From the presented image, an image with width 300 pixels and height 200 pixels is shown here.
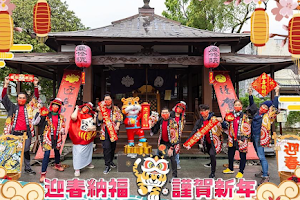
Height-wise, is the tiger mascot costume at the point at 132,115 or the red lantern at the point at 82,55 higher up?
the red lantern at the point at 82,55

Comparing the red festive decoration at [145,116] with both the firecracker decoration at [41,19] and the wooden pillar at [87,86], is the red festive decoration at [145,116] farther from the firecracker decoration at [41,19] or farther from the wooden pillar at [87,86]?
the wooden pillar at [87,86]

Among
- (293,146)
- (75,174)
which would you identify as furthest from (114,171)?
(293,146)

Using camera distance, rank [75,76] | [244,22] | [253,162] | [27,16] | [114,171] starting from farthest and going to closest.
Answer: [244,22] → [27,16] → [75,76] → [253,162] → [114,171]

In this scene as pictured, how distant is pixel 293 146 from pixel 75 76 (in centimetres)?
739

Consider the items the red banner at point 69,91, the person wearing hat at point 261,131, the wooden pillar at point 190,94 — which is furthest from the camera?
the wooden pillar at point 190,94

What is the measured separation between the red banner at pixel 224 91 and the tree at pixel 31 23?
12.6 metres

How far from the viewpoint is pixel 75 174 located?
20.4 ft

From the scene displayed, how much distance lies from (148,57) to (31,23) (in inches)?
484

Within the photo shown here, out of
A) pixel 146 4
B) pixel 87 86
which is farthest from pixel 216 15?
pixel 87 86

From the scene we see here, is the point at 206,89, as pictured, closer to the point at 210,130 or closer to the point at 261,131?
the point at 210,130

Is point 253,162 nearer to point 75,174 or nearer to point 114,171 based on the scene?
point 114,171

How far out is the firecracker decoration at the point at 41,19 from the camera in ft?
15.6

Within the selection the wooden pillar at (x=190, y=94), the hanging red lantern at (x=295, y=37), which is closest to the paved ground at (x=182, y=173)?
the hanging red lantern at (x=295, y=37)

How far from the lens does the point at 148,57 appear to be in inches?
326
